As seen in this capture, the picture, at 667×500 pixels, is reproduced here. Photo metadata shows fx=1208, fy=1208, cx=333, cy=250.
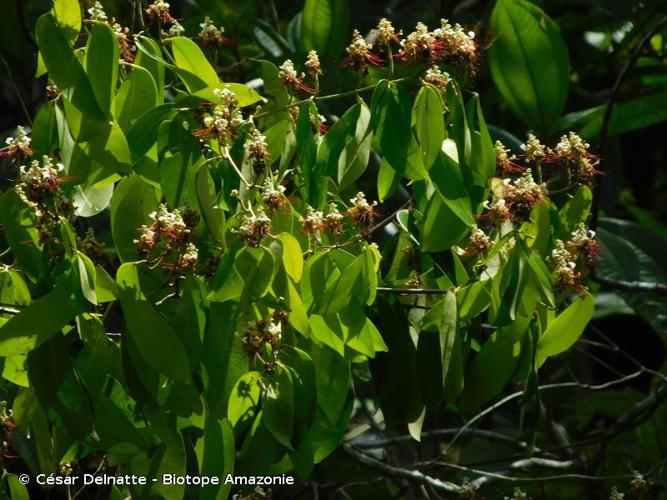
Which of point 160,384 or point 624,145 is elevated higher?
point 160,384

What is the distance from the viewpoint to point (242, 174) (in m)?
1.31

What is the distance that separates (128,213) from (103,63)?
0.55 ft

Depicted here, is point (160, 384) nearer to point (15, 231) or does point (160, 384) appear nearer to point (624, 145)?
point (15, 231)

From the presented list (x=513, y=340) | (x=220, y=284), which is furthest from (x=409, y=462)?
(x=220, y=284)

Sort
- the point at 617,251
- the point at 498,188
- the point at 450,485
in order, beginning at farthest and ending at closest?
1. the point at 617,251
2. the point at 450,485
3. the point at 498,188

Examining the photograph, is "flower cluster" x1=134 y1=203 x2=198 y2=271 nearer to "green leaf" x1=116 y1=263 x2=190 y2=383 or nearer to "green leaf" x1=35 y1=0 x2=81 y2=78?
"green leaf" x1=116 y1=263 x2=190 y2=383

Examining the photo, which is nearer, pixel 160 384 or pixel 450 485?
pixel 160 384

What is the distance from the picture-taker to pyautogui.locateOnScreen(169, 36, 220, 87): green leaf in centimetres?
150

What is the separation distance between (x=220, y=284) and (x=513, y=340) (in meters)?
0.38

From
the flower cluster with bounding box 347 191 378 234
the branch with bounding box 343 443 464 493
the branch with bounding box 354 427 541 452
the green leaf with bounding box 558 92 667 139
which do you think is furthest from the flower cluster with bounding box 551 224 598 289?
the green leaf with bounding box 558 92 667 139

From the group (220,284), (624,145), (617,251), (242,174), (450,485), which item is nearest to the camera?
(220,284)

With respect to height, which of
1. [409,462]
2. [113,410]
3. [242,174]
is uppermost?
[242,174]

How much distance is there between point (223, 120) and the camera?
133 cm

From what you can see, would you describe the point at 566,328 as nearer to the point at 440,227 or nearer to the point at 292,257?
the point at 440,227
